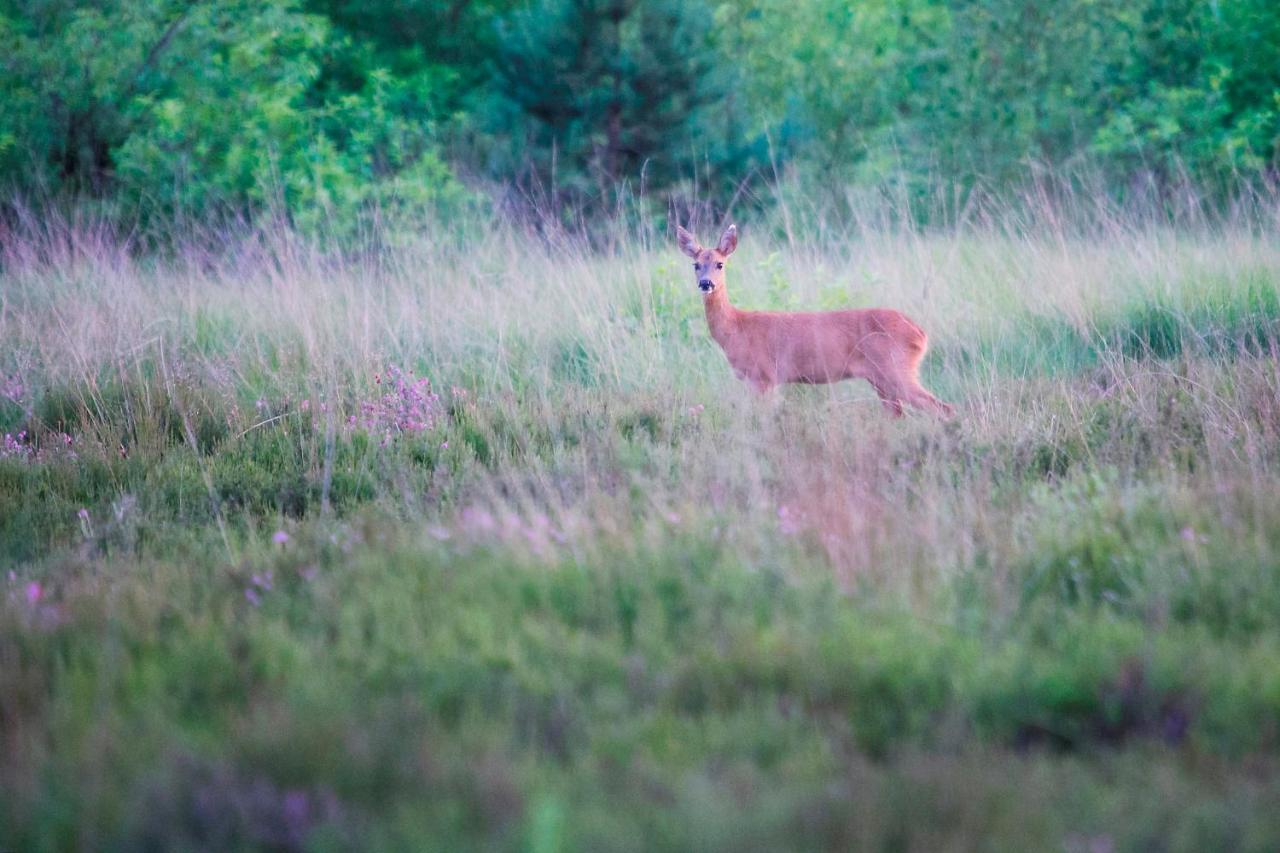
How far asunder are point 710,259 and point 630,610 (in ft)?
14.9

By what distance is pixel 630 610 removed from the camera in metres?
3.33

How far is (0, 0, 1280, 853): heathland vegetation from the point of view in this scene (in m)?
2.38

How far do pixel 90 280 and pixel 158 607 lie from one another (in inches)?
280

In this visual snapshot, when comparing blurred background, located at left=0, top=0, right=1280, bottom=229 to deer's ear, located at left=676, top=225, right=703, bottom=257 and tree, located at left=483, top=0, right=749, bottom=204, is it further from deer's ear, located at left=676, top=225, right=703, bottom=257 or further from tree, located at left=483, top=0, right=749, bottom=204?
deer's ear, located at left=676, top=225, right=703, bottom=257

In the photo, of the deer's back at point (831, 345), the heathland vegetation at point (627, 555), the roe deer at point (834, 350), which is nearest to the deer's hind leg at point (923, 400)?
the roe deer at point (834, 350)

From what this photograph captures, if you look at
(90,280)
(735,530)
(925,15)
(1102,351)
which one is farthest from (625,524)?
(925,15)

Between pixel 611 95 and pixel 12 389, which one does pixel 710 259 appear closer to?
pixel 12 389

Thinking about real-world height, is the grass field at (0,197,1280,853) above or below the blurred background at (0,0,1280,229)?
below

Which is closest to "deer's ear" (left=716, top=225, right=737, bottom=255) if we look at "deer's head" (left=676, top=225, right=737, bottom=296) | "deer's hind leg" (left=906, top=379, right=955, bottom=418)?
"deer's head" (left=676, top=225, right=737, bottom=296)

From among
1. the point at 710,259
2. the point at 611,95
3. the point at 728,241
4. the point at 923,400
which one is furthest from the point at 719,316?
the point at 611,95

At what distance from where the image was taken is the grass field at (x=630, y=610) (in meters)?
2.34

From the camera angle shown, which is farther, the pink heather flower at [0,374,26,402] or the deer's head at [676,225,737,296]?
the deer's head at [676,225,737,296]

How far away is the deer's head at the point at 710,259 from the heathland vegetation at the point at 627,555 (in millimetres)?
564

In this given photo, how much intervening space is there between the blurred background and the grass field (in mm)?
7251
